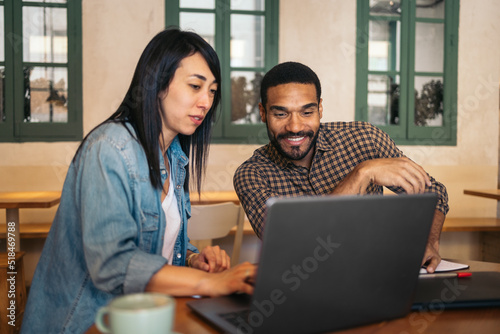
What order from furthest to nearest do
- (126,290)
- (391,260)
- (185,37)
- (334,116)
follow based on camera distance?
1. (334,116)
2. (185,37)
3. (126,290)
4. (391,260)

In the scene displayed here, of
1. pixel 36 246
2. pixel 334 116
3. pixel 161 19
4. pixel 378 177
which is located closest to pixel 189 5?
pixel 161 19

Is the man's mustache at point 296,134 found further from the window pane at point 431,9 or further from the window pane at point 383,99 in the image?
the window pane at point 431,9

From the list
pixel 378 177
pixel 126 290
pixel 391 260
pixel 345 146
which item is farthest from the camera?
pixel 345 146

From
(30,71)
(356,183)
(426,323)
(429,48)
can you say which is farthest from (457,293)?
(429,48)

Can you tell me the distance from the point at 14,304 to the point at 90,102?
5.67ft

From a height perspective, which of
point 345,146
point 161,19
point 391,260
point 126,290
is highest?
point 161,19

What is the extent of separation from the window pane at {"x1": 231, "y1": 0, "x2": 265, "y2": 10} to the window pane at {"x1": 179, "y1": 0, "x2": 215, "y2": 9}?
0.61 ft

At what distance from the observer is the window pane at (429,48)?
421 cm

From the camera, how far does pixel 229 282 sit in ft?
2.98

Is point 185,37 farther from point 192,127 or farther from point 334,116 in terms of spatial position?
point 334,116

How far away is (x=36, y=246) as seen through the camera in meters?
3.67

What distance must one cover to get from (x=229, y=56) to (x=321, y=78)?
2.71 feet

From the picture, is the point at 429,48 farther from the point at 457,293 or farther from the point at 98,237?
the point at 98,237

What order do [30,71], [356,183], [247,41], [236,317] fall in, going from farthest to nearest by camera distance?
[247,41] < [30,71] < [356,183] < [236,317]
